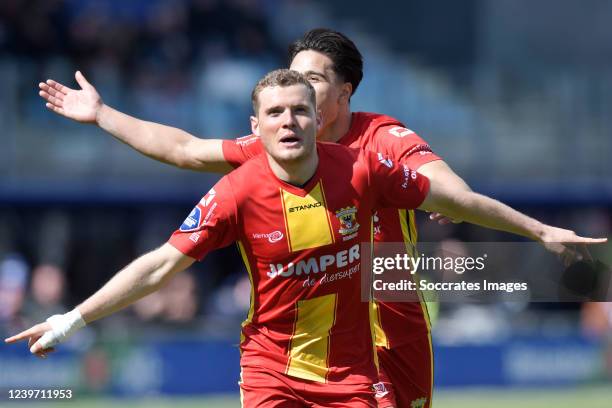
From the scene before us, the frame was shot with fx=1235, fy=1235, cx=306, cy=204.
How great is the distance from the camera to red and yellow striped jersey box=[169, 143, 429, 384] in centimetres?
634

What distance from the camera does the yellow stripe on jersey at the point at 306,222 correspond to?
6.35m

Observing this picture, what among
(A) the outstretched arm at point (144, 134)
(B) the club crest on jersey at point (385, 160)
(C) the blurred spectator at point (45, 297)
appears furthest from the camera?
(C) the blurred spectator at point (45, 297)

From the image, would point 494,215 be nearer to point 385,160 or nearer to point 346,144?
point 385,160

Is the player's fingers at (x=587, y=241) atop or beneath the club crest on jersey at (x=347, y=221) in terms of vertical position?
beneath

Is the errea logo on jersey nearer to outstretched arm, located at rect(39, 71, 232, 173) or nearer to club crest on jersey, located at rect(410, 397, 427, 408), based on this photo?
outstretched arm, located at rect(39, 71, 232, 173)

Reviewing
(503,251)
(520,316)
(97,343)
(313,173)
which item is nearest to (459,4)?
(520,316)

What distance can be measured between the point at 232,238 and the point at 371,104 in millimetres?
14178

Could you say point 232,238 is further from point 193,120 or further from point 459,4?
point 459,4

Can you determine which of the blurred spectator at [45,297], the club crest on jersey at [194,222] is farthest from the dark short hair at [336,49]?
the blurred spectator at [45,297]

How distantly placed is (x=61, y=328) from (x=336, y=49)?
239cm

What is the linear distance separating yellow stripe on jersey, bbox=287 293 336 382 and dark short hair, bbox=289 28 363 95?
162 centimetres

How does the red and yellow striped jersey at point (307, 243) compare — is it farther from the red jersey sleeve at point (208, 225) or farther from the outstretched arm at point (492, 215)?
the outstretched arm at point (492, 215)

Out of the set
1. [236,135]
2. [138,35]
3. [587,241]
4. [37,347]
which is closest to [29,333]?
[37,347]

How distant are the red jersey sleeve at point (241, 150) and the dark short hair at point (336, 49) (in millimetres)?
665
